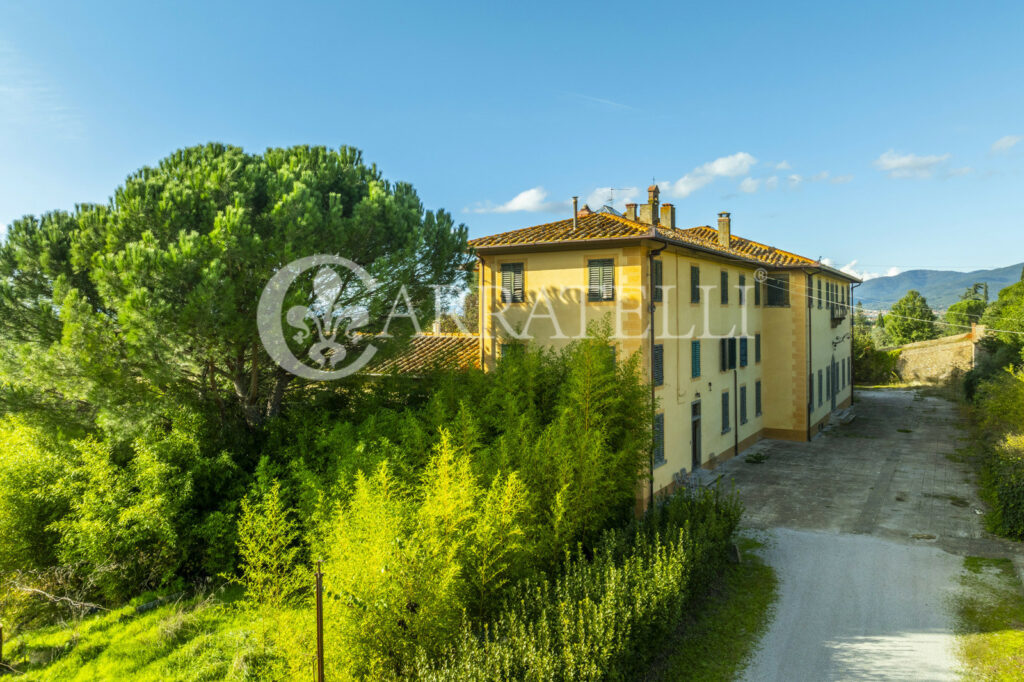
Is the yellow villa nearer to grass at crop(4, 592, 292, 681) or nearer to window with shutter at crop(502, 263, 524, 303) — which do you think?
window with shutter at crop(502, 263, 524, 303)

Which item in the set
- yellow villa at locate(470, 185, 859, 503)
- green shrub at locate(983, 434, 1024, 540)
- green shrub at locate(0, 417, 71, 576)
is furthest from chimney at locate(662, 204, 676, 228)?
green shrub at locate(0, 417, 71, 576)

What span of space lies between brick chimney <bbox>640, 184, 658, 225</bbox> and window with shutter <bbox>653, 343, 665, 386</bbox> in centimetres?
466

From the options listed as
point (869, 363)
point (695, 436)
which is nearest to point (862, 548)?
point (695, 436)

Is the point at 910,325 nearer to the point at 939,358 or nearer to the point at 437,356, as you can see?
the point at 939,358

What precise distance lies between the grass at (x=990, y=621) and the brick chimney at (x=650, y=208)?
37.0ft

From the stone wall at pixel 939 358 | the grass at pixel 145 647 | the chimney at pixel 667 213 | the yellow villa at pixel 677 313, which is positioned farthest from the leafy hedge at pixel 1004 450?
the stone wall at pixel 939 358

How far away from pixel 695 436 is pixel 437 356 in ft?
26.2

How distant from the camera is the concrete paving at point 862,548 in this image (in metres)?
8.94

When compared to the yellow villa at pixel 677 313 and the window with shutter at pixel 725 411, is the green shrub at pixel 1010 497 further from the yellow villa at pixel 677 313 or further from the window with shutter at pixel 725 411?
the window with shutter at pixel 725 411

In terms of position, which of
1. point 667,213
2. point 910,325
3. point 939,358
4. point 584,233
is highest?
point 667,213

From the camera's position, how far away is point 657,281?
50.5 feet

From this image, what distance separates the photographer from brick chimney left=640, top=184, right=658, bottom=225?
720 inches

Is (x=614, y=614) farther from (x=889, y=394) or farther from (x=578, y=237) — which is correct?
(x=889, y=394)

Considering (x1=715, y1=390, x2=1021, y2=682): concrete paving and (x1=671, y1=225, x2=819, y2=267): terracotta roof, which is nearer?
(x1=715, y1=390, x2=1021, y2=682): concrete paving
